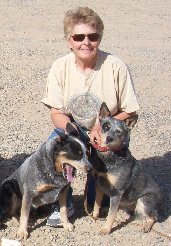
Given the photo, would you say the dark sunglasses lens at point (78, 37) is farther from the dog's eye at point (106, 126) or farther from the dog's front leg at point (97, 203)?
the dog's front leg at point (97, 203)

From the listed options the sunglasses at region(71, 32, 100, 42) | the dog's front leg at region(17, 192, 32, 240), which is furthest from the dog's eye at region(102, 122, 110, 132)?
the dog's front leg at region(17, 192, 32, 240)

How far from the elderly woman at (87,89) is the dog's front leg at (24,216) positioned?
372 mm

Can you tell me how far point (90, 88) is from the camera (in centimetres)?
508

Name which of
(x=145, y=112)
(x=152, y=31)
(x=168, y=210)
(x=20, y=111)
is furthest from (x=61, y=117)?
(x=152, y=31)

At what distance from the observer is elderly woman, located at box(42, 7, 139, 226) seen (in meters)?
5.03

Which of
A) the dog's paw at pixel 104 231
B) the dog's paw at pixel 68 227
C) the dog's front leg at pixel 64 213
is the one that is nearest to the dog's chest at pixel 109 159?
the dog's front leg at pixel 64 213

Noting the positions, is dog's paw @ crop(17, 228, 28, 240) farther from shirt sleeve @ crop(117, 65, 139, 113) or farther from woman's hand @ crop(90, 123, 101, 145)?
shirt sleeve @ crop(117, 65, 139, 113)

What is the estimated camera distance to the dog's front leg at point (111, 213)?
5066 mm

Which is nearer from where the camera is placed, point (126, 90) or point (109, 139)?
point (109, 139)

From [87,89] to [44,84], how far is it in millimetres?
4761

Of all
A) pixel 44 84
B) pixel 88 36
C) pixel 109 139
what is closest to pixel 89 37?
pixel 88 36

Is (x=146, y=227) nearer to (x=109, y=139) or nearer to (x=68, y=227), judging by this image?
(x=68, y=227)

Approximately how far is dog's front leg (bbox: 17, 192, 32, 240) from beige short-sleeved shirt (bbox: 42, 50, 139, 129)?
3.30 ft

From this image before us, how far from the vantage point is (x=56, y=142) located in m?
4.61
